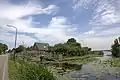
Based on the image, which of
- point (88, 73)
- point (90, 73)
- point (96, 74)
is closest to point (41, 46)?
point (88, 73)

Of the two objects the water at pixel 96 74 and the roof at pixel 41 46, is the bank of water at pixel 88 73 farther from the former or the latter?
the roof at pixel 41 46

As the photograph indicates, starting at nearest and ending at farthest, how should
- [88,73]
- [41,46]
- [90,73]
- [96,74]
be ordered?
[96,74] → [90,73] → [88,73] → [41,46]

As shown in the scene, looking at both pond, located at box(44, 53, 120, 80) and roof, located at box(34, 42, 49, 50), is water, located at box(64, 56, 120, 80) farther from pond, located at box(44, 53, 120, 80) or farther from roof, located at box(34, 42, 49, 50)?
roof, located at box(34, 42, 49, 50)

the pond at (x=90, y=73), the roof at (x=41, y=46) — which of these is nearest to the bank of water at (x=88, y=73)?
the pond at (x=90, y=73)

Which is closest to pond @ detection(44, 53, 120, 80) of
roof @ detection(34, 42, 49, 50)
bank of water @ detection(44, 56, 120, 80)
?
bank of water @ detection(44, 56, 120, 80)

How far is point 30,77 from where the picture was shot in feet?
45.3

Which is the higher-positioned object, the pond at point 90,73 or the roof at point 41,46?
the roof at point 41,46

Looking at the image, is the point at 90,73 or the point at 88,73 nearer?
the point at 90,73

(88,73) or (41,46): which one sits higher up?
(41,46)

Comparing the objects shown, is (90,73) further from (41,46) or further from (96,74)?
(41,46)

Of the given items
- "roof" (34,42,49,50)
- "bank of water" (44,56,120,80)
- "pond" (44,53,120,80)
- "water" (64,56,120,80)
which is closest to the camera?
"bank of water" (44,56,120,80)

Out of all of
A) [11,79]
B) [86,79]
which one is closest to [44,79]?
[11,79]

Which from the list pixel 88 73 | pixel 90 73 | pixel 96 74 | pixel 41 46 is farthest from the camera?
pixel 41 46

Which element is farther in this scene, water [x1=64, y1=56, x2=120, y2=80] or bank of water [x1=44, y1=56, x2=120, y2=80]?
water [x1=64, y1=56, x2=120, y2=80]
